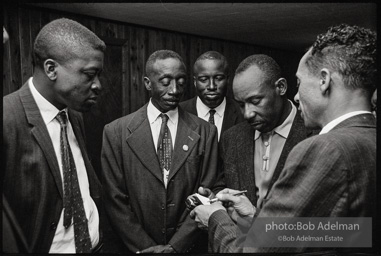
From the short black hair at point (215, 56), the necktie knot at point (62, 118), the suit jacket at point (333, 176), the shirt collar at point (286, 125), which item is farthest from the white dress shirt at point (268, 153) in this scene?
the necktie knot at point (62, 118)

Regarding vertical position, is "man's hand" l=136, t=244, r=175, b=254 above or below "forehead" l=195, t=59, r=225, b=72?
below

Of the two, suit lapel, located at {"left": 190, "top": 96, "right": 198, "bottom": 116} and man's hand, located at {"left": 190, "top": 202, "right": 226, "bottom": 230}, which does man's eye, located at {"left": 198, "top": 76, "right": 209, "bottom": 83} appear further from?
man's hand, located at {"left": 190, "top": 202, "right": 226, "bottom": 230}

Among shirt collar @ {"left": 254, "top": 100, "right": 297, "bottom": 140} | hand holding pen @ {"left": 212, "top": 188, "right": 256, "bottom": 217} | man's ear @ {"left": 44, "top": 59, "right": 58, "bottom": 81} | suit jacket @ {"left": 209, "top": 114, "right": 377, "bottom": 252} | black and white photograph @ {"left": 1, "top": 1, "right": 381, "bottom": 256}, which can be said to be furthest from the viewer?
shirt collar @ {"left": 254, "top": 100, "right": 297, "bottom": 140}

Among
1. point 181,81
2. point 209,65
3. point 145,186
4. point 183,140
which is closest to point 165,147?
point 183,140

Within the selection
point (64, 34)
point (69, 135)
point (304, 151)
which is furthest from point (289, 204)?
point (64, 34)

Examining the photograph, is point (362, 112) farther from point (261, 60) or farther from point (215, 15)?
point (215, 15)

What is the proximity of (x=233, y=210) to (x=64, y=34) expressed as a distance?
0.94 meters

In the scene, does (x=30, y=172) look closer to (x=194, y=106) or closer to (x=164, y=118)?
(x=164, y=118)

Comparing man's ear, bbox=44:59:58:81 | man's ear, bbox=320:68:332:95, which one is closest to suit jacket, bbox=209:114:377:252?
man's ear, bbox=320:68:332:95

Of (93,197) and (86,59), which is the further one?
(93,197)

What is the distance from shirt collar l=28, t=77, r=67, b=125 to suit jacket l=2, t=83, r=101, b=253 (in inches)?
0.6

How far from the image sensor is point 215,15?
1.59m

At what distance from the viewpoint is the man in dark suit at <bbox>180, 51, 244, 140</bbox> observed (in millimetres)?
1578

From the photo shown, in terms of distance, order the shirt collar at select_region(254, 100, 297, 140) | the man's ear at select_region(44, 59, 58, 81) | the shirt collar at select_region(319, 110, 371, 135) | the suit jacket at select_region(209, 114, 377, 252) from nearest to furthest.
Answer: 1. the suit jacket at select_region(209, 114, 377, 252)
2. the shirt collar at select_region(319, 110, 371, 135)
3. the man's ear at select_region(44, 59, 58, 81)
4. the shirt collar at select_region(254, 100, 297, 140)
